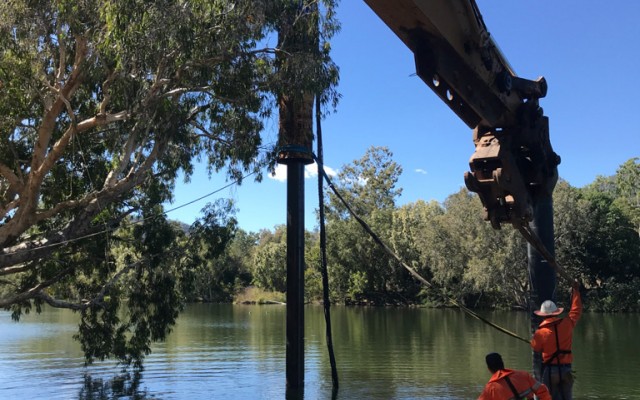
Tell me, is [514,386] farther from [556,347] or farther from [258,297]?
[258,297]

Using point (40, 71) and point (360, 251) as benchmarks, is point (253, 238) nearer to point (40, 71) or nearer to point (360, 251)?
point (360, 251)

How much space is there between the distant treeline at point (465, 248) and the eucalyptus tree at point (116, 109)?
15.4 metres

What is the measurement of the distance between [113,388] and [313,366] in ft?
18.8

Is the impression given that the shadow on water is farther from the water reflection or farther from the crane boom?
the crane boom

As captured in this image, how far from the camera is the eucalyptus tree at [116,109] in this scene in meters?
9.18

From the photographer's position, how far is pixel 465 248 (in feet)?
152

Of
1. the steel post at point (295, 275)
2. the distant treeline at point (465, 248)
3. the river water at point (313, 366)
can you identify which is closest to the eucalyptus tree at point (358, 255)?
the distant treeline at point (465, 248)

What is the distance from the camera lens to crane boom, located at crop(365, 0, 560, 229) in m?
4.81

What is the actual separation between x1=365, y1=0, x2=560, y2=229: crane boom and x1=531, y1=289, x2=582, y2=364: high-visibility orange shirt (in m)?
1.11

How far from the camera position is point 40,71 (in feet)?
34.3

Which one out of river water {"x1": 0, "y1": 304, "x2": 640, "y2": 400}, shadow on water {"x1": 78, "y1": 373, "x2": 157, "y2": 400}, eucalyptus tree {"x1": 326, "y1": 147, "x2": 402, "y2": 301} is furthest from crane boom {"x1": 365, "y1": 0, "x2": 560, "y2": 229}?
eucalyptus tree {"x1": 326, "y1": 147, "x2": 402, "y2": 301}

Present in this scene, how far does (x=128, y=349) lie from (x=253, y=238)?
87.6m

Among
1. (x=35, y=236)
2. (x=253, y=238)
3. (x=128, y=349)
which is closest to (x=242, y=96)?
(x=35, y=236)

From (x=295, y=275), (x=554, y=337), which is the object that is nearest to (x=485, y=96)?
(x=554, y=337)
